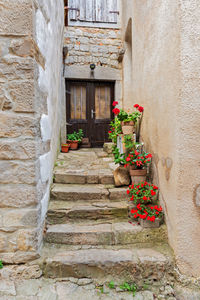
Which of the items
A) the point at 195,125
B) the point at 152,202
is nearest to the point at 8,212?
the point at 152,202

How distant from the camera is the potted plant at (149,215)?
82.1 inches

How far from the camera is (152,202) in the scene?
7.50 ft

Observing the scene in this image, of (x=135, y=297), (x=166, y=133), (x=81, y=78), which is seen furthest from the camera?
(x=81, y=78)

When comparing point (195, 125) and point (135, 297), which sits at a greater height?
point (195, 125)

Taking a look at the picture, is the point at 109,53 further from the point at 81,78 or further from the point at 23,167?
the point at 23,167

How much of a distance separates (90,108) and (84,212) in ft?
11.9

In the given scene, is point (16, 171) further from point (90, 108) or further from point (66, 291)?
point (90, 108)

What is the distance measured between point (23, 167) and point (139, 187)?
1250mm

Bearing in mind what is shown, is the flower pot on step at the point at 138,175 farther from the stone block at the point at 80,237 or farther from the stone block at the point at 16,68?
the stone block at the point at 16,68

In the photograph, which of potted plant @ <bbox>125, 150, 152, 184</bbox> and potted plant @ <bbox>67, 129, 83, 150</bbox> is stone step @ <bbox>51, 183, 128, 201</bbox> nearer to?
potted plant @ <bbox>125, 150, 152, 184</bbox>

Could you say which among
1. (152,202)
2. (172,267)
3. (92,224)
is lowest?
(172,267)

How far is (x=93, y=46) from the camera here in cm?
499

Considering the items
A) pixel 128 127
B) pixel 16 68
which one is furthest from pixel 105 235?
pixel 16 68

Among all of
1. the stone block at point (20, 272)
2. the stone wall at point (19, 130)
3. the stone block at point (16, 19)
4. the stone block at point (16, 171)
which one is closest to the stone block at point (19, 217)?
the stone wall at point (19, 130)
